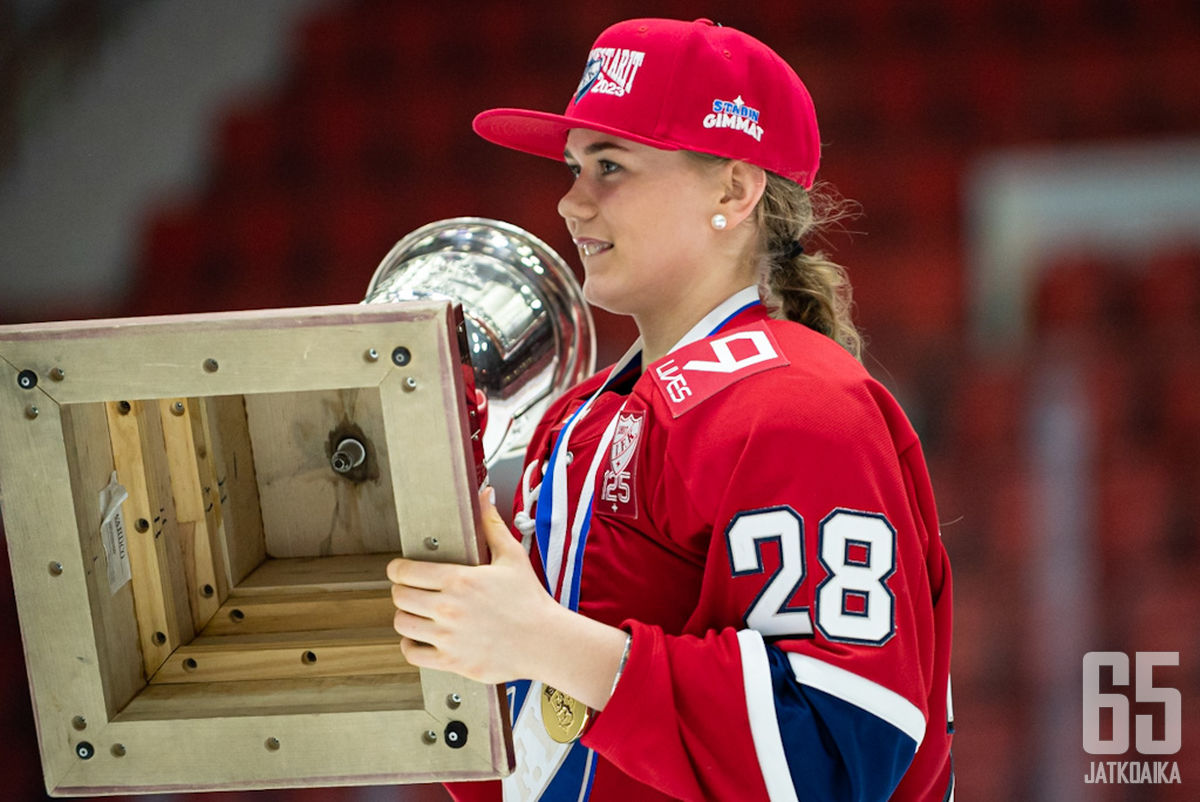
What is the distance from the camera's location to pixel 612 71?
3.76 ft

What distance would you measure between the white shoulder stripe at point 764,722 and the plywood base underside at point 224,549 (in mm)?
187

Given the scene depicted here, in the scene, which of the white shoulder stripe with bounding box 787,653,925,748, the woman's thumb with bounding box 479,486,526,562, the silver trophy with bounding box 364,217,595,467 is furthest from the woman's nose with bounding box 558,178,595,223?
the white shoulder stripe with bounding box 787,653,925,748

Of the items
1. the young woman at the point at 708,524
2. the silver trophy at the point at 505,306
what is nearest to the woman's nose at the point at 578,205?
the young woman at the point at 708,524

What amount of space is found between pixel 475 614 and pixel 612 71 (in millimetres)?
556

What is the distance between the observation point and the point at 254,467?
3.84 ft

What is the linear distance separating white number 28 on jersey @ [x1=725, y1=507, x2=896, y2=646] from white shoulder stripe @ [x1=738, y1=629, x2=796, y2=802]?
0.04m

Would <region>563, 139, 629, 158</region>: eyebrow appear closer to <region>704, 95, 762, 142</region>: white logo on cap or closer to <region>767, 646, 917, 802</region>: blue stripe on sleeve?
<region>704, 95, 762, 142</region>: white logo on cap

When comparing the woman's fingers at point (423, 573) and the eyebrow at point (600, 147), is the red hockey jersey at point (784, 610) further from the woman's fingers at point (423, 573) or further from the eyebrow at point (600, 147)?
the eyebrow at point (600, 147)

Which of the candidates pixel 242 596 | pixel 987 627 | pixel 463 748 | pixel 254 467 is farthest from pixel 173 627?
pixel 987 627

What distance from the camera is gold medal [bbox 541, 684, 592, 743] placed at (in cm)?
95

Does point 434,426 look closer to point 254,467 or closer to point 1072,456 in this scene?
point 254,467

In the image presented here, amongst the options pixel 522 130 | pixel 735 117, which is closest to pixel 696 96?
pixel 735 117

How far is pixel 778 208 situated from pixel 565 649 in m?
0.54

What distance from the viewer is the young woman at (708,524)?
90cm
